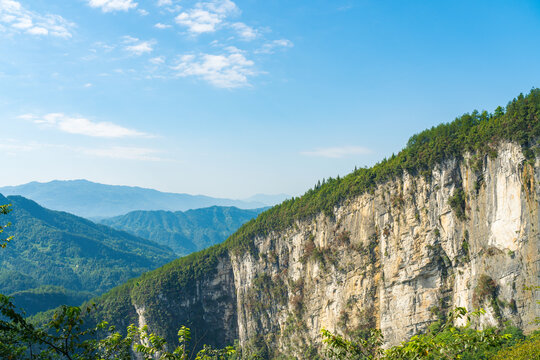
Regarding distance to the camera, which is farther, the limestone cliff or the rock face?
the rock face

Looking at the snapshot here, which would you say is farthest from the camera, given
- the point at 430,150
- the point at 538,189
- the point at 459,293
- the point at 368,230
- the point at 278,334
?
the point at 278,334

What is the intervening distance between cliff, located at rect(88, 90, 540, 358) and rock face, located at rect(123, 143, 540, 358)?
0.19 metres

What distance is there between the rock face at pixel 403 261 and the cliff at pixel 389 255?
0.19 metres

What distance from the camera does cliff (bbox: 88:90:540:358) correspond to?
4784 cm

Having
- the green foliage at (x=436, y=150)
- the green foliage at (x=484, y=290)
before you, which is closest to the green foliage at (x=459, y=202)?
the green foliage at (x=436, y=150)

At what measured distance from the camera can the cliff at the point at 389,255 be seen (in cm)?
4784

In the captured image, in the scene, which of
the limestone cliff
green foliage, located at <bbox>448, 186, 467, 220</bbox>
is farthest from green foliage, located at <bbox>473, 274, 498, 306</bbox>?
green foliage, located at <bbox>448, 186, 467, 220</bbox>

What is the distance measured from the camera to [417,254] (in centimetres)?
6159

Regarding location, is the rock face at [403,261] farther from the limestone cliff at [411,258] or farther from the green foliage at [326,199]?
the green foliage at [326,199]

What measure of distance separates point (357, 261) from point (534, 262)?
105ft

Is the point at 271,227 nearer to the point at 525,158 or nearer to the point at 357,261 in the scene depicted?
the point at 357,261

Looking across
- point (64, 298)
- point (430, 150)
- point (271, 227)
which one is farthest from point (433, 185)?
point (64, 298)

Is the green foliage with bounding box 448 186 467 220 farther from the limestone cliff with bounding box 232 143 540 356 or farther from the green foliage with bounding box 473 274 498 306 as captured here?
the green foliage with bounding box 473 274 498 306

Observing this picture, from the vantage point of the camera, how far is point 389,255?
66.1 m
